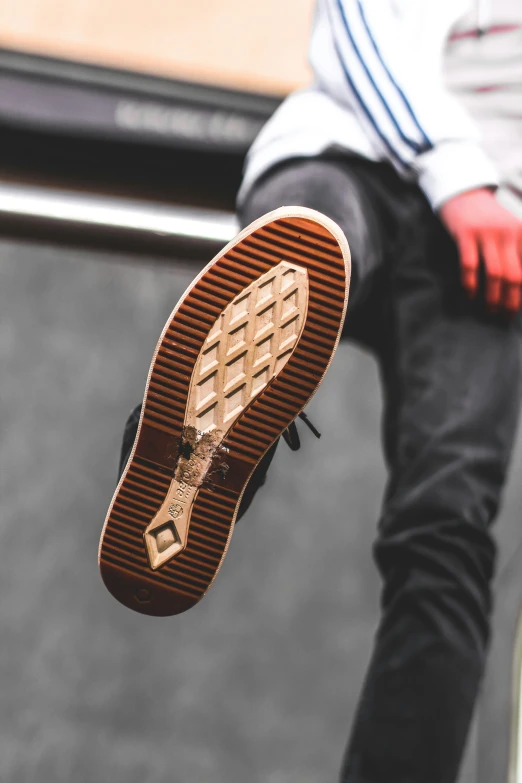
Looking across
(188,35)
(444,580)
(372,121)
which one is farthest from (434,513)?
(188,35)

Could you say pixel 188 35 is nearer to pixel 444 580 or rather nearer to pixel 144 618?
pixel 144 618

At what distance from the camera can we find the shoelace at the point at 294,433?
0.48 m

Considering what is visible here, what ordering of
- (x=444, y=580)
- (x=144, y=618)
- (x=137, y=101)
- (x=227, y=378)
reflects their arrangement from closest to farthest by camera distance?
(x=227, y=378) → (x=444, y=580) → (x=144, y=618) → (x=137, y=101)

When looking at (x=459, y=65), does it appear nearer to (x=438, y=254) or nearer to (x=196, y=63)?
(x=438, y=254)

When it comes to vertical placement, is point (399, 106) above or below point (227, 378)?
above

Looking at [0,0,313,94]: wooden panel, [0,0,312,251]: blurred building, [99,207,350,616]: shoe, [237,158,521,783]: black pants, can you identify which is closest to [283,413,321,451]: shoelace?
[99,207,350,616]: shoe

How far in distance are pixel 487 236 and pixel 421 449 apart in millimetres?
161

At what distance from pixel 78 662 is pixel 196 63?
815 millimetres

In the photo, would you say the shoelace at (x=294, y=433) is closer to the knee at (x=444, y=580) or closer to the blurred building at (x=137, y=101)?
the knee at (x=444, y=580)

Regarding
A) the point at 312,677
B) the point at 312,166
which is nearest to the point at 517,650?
the point at 312,677

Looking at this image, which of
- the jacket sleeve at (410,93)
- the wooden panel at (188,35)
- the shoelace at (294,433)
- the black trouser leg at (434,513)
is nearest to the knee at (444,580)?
the black trouser leg at (434,513)

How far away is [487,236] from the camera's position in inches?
24.2

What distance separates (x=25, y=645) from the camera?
893 millimetres

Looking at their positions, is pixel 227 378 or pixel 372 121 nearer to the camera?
pixel 227 378
